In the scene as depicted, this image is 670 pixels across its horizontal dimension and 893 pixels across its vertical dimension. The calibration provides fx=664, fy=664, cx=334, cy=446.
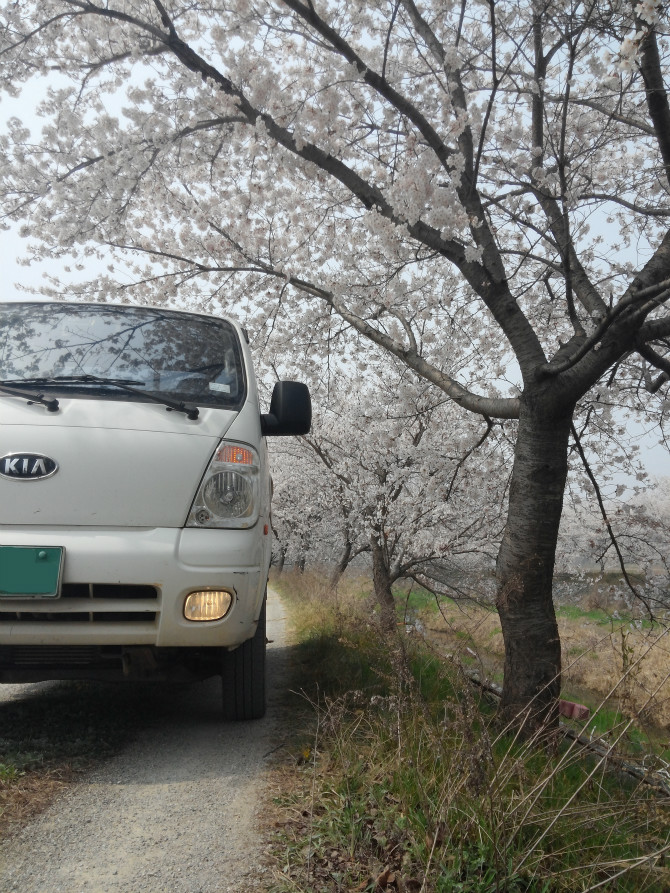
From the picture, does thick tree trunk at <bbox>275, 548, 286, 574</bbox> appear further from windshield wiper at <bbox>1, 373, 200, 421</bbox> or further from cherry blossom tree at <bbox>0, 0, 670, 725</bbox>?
windshield wiper at <bbox>1, 373, 200, 421</bbox>

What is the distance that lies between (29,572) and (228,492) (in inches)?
36.9

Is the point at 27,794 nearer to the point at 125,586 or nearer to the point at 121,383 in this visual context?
the point at 125,586

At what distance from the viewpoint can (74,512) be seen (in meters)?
3.03

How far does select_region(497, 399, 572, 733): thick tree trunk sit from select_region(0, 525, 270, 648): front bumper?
1.81 metres

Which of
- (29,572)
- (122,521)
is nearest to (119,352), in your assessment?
(122,521)

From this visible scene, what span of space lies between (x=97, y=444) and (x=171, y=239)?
19.0 ft

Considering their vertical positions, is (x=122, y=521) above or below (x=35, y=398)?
below

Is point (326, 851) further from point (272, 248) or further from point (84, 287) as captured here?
point (84, 287)

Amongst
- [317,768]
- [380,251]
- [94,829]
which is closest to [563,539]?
[380,251]

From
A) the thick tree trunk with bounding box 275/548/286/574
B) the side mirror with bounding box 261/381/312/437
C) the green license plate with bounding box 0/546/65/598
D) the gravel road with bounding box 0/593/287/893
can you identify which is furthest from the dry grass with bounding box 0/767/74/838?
the thick tree trunk with bounding box 275/548/286/574

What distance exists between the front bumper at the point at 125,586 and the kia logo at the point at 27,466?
235 mm

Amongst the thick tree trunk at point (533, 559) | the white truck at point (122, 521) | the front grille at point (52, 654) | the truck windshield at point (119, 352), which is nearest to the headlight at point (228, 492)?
the white truck at point (122, 521)

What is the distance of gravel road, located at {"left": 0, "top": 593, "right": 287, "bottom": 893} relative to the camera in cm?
208

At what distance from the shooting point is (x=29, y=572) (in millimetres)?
2900
